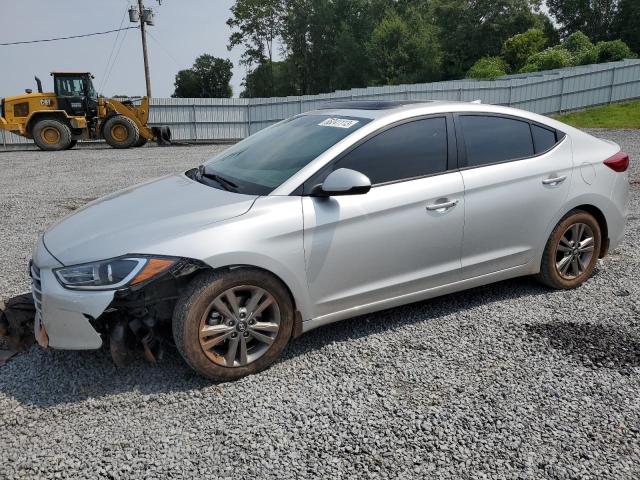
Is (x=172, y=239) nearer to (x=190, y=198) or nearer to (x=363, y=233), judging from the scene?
(x=190, y=198)

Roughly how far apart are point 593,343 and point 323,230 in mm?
1988

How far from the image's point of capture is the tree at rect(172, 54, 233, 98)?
70938mm

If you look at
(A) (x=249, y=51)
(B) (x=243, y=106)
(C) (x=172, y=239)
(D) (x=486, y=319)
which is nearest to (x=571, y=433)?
(D) (x=486, y=319)

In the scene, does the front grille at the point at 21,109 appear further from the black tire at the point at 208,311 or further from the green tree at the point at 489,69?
the green tree at the point at 489,69

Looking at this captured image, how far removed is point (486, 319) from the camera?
403cm

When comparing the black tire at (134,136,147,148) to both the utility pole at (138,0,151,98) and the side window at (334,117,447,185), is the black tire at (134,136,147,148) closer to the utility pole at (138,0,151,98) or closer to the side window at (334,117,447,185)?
the utility pole at (138,0,151,98)

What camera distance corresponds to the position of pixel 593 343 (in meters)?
3.65

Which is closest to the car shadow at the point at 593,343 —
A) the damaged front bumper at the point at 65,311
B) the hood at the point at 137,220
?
the hood at the point at 137,220

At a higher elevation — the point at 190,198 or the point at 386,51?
the point at 386,51

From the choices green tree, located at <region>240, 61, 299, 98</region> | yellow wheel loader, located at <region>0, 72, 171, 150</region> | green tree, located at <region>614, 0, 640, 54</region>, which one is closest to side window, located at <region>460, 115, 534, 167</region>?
yellow wheel loader, located at <region>0, 72, 171, 150</region>

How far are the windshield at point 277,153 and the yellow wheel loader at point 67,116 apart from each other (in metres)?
16.3

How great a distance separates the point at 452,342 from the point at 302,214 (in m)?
1.36

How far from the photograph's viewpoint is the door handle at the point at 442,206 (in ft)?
12.1

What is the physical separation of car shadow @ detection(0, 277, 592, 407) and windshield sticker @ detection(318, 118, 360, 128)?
56.1 inches
